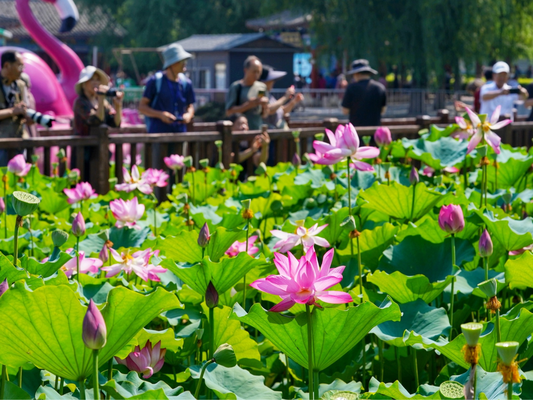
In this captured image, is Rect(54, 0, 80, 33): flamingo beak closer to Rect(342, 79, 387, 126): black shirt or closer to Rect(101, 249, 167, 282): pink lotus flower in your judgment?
Rect(342, 79, 387, 126): black shirt

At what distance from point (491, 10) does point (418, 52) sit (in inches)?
77.2

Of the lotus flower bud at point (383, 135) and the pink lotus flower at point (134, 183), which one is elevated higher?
→ the lotus flower bud at point (383, 135)

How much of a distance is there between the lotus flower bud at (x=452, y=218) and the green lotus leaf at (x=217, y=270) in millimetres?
492

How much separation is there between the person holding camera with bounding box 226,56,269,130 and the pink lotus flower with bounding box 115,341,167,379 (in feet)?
13.7

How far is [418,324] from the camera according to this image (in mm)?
1776

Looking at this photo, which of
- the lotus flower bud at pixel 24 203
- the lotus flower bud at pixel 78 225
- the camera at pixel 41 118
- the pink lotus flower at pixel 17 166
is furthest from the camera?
the camera at pixel 41 118

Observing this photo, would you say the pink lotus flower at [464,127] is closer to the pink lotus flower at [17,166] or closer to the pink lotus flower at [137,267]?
the pink lotus flower at [137,267]

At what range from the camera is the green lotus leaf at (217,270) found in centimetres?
170

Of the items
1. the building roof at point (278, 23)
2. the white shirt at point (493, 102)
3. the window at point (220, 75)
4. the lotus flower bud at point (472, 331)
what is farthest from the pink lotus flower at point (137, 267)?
the building roof at point (278, 23)

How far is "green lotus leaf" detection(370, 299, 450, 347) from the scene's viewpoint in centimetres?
173

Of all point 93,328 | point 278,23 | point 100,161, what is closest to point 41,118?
point 100,161

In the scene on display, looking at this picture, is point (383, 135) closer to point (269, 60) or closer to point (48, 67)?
point (48, 67)

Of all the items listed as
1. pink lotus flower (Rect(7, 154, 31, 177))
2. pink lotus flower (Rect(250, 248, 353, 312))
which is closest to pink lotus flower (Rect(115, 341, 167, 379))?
pink lotus flower (Rect(250, 248, 353, 312))

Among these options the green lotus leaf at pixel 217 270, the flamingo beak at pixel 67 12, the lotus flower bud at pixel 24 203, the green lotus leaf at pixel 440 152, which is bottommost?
the green lotus leaf at pixel 217 270
